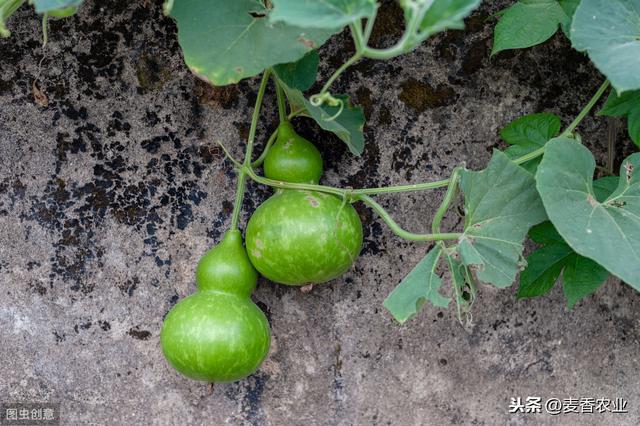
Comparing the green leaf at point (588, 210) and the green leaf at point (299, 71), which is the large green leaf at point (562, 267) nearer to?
the green leaf at point (588, 210)

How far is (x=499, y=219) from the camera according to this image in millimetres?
1317

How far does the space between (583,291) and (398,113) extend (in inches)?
25.2

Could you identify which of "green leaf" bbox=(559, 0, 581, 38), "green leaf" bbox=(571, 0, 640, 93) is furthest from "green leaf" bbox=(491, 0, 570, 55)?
"green leaf" bbox=(571, 0, 640, 93)

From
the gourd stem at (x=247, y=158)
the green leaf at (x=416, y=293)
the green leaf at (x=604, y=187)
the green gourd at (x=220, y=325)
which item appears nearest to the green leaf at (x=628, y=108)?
the green leaf at (x=604, y=187)

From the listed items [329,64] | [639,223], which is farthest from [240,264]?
[639,223]

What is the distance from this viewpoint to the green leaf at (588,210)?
1.21 metres

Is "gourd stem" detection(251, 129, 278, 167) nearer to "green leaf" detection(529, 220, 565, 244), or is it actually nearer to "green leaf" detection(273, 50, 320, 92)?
"green leaf" detection(273, 50, 320, 92)

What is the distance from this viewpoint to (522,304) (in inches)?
69.1

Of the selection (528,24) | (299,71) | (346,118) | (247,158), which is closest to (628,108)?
(528,24)

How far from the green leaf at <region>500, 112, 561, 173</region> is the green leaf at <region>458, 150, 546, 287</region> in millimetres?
228

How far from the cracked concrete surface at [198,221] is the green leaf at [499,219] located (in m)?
0.38

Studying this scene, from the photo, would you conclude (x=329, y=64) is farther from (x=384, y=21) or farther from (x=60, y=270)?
(x=60, y=270)

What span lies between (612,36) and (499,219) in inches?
16.2

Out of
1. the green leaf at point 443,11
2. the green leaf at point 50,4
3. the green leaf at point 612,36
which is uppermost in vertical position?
the green leaf at point 443,11
